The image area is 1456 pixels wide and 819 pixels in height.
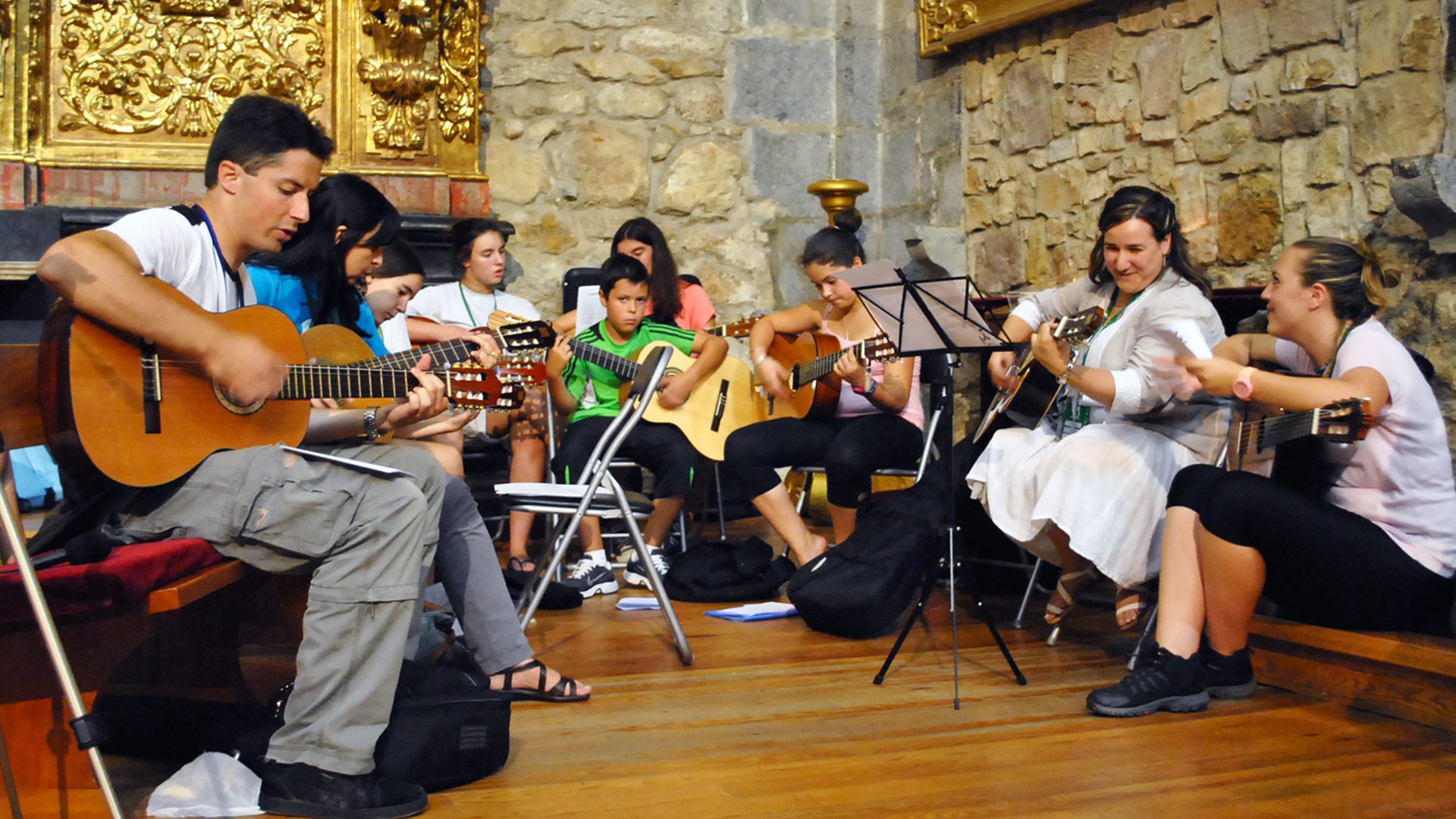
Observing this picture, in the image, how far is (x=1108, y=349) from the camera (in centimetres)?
346

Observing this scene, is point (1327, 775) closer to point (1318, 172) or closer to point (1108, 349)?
point (1108, 349)

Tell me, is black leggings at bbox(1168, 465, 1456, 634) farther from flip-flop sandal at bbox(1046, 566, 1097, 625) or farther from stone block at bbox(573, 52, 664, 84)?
stone block at bbox(573, 52, 664, 84)

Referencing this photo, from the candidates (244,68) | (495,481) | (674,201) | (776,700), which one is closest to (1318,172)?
(776,700)

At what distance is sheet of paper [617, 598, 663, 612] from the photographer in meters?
4.01

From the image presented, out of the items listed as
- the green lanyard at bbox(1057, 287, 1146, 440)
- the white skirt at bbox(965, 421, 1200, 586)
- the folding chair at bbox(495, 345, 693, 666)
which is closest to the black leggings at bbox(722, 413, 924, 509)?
the green lanyard at bbox(1057, 287, 1146, 440)

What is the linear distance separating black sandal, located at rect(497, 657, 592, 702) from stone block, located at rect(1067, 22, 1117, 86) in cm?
365

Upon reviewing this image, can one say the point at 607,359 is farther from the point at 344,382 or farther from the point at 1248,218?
the point at 1248,218

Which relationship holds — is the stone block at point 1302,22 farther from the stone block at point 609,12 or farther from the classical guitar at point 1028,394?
the stone block at point 609,12

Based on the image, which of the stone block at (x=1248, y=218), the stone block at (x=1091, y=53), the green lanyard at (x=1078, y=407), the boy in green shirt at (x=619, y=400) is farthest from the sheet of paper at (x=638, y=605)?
the stone block at (x=1091, y=53)

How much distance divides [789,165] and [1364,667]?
172 inches

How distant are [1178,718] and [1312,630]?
1.45ft

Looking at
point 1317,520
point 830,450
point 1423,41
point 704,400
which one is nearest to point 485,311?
point 704,400

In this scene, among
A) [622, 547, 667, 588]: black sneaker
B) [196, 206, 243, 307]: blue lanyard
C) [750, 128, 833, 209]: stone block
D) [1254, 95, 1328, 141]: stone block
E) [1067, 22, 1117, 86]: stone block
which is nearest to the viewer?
[196, 206, 243, 307]: blue lanyard

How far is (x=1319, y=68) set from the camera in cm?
413
